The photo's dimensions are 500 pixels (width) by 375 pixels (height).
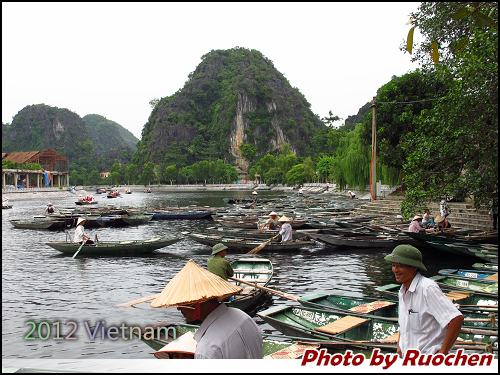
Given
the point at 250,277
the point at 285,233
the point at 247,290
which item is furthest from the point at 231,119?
the point at 247,290

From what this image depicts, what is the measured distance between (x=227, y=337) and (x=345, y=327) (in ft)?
12.9

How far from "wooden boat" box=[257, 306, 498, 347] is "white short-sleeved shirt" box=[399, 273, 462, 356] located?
2.10 m

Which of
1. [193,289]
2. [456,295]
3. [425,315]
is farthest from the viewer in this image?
[456,295]

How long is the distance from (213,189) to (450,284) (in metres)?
111

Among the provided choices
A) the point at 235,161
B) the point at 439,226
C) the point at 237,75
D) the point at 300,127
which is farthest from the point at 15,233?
the point at 237,75

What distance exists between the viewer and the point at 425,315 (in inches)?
139

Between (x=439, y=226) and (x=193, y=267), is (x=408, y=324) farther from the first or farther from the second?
(x=439, y=226)

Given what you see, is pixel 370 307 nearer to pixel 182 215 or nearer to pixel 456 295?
pixel 456 295

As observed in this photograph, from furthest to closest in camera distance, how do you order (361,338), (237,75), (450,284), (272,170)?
(237,75) < (272,170) < (450,284) < (361,338)

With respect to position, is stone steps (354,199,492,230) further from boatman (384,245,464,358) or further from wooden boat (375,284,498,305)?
boatman (384,245,464,358)

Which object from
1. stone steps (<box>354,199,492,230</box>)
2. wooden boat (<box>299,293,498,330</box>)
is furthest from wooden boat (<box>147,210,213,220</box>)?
wooden boat (<box>299,293,498,330</box>)

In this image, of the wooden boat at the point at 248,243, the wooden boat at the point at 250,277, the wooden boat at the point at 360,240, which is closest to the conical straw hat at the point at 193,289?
the wooden boat at the point at 250,277

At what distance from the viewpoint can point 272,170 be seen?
113812 mm

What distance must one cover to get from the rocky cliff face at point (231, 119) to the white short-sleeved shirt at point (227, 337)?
145m
